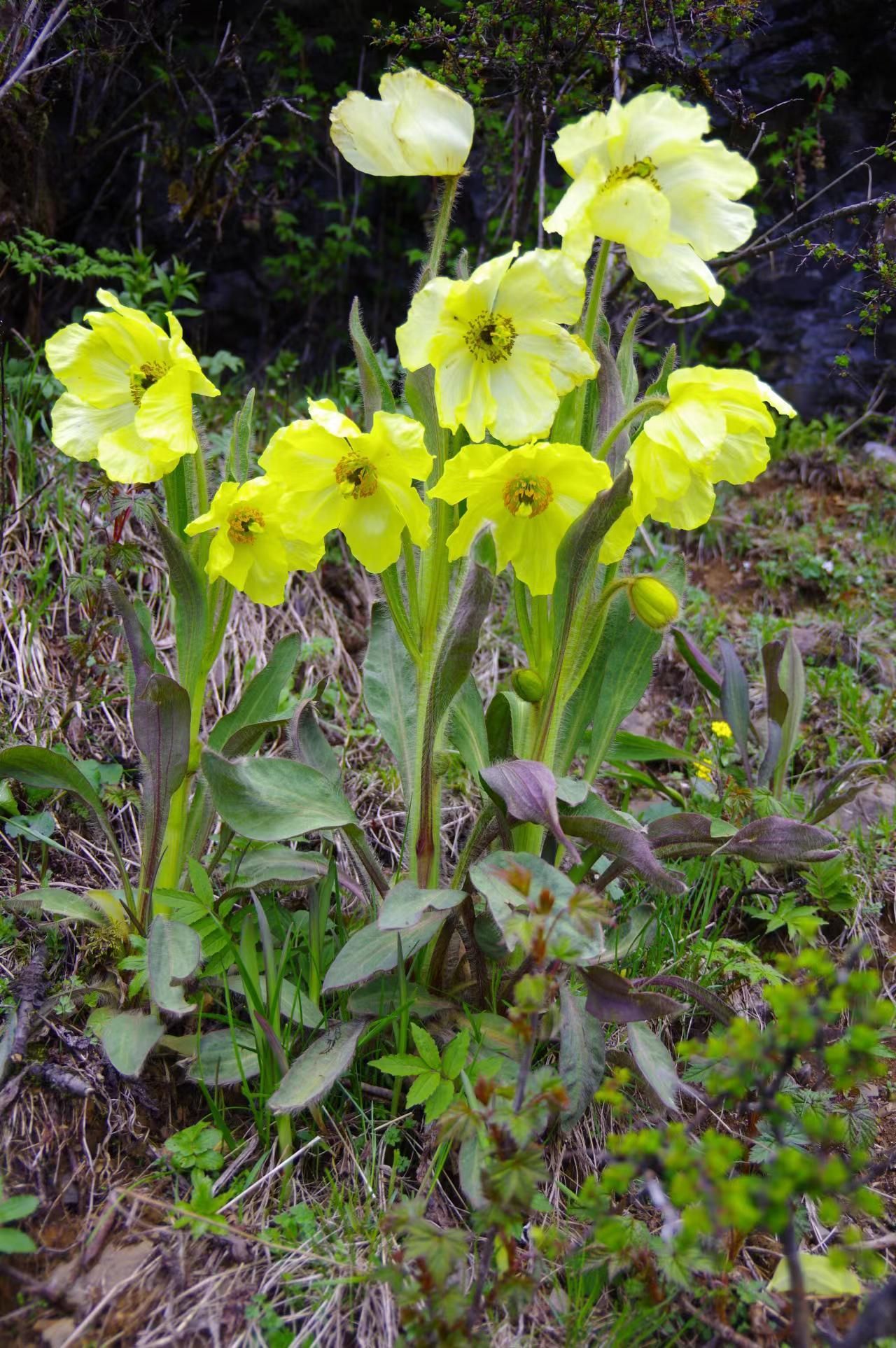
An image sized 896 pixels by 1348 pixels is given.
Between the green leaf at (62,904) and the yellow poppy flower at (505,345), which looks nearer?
the yellow poppy flower at (505,345)

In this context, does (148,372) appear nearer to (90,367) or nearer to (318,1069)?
(90,367)

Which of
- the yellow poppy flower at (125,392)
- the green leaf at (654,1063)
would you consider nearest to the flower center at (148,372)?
the yellow poppy flower at (125,392)

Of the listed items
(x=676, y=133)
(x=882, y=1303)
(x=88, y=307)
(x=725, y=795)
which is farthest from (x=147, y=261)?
(x=882, y=1303)

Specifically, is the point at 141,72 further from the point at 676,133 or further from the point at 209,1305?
the point at 209,1305

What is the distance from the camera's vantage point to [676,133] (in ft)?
3.70

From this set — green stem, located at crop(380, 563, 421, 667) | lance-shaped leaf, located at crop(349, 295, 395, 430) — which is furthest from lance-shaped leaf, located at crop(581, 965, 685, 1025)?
lance-shaped leaf, located at crop(349, 295, 395, 430)

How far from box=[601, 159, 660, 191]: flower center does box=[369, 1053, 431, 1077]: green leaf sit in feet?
3.61

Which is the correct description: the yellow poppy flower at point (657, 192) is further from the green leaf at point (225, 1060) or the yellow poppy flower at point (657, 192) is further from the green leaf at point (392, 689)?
the green leaf at point (225, 1060)

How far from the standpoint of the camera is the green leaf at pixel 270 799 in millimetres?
1211

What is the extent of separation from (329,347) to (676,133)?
2796 millimetres

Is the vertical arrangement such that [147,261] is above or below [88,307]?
above

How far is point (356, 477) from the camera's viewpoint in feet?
3.91

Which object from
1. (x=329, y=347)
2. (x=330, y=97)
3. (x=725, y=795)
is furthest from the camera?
(x=329, y=347)

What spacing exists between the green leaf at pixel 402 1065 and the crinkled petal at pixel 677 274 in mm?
989
